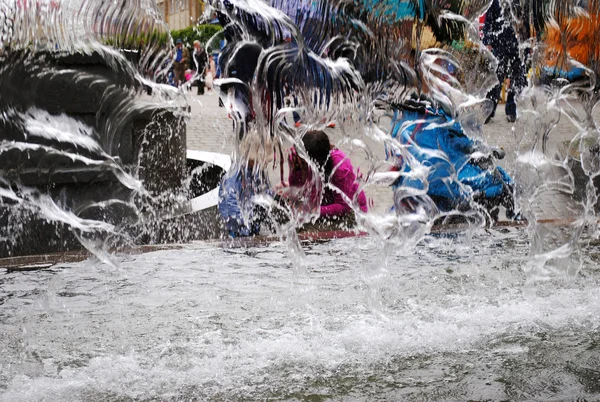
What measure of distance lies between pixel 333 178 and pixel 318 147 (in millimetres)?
202

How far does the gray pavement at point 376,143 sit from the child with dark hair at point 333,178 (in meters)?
0.10

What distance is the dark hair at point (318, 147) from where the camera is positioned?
16.3 feet

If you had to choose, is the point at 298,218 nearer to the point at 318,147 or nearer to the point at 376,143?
the point at 376,143

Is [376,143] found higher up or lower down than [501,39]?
lower down

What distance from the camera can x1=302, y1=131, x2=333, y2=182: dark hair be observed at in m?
4.95

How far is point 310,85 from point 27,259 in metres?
1.51

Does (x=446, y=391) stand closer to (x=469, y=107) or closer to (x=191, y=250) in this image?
(x=191, y=250)

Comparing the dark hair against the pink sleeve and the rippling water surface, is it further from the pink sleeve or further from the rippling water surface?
the rippling water surface

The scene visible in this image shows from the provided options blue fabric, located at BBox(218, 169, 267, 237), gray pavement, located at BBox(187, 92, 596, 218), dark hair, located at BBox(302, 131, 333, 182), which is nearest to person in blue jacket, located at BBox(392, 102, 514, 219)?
gray pavement, located at BBox(187, 92, 596, 218)

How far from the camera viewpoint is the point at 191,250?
4.18 meters

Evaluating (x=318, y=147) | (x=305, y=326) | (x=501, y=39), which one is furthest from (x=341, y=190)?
(x=501, y=39)

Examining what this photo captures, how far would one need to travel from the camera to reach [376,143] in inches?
178

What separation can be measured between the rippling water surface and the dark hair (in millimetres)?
821

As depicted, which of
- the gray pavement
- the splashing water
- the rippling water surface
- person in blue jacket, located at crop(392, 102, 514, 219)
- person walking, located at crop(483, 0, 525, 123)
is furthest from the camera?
person walking, located at crop(483, 0, 525, 123)
